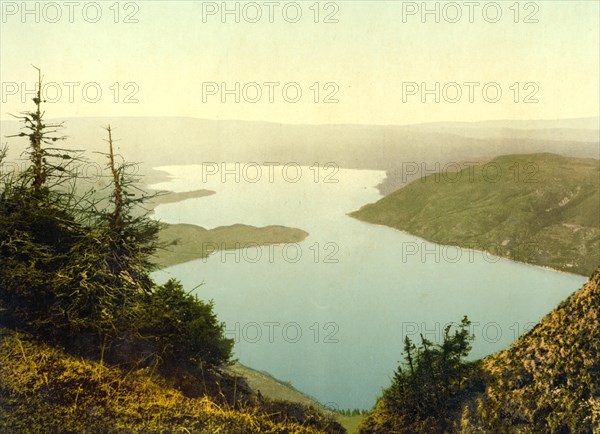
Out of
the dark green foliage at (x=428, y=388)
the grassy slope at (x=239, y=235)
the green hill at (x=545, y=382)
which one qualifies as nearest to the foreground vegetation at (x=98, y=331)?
the dark green foliage at (x=428, y=388)

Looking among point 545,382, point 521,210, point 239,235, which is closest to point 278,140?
point 239,235

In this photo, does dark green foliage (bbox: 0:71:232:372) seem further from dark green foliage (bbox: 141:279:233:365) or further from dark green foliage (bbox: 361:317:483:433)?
dark green foliage (bbox: 361:317:483:433)

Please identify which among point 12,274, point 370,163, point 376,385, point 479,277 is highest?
point 370,163

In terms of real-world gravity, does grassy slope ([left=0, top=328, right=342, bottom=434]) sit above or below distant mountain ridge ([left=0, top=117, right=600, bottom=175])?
below

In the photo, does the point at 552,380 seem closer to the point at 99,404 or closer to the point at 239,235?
the point at 99,404

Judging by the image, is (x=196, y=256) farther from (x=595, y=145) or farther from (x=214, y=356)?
(x=595, y=145)

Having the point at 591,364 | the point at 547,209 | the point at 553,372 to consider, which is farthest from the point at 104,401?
the point at 547,209

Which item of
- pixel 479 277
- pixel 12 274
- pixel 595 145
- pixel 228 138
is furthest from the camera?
pixel 595 145

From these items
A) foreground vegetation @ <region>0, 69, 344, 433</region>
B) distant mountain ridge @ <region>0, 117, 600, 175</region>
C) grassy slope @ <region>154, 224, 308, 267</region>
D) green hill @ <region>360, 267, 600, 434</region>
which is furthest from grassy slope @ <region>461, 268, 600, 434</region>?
grassy slope @ <region>154, 224, 308, 267</region>
